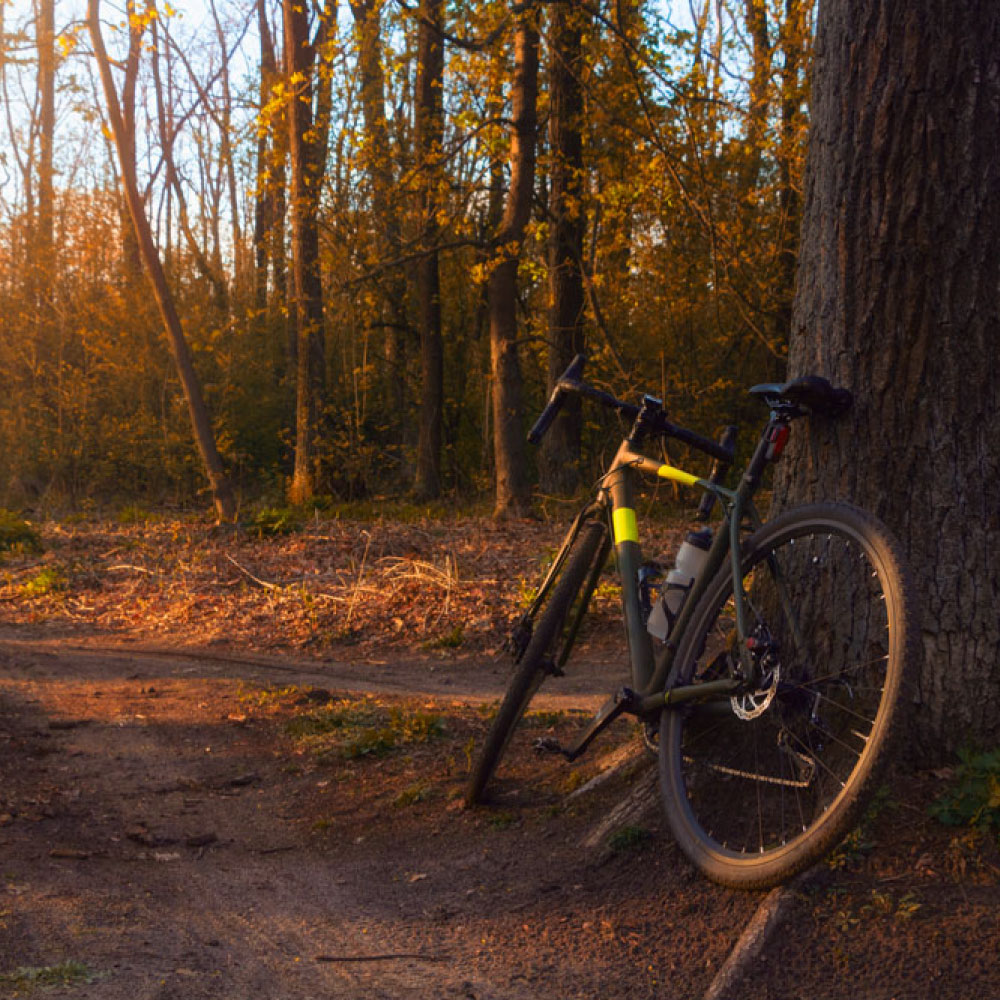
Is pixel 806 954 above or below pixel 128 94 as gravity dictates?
below

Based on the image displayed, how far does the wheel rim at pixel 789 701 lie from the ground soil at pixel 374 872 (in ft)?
0.66

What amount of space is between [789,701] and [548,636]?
44.6 inches

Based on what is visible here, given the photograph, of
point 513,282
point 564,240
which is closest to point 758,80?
point 564,240

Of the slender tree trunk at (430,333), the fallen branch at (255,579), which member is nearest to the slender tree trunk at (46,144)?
the slender tree trunk at (430,333)

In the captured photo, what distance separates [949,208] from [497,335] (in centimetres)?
1195

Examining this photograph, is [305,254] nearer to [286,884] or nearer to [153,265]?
[153,265]

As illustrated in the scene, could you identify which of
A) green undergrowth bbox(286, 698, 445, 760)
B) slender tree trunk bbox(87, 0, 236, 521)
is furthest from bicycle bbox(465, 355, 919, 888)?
slender tree trunk bbox(87, 0, 236, 521)

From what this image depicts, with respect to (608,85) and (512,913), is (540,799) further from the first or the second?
(608,85)

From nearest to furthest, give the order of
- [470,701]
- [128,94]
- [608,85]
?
[470,701] → [608,85] → [128,94]

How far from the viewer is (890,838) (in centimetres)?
300

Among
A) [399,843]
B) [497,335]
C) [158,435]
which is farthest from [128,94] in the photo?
[399,843]

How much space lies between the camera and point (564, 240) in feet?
50.2

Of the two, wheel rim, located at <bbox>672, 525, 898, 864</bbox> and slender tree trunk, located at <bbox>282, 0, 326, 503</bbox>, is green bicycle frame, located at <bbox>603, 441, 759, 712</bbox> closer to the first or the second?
wheel rim, located at <bbox>672, 525, 898, 864</bbox>

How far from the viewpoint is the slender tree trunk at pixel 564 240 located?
48.6 ft
